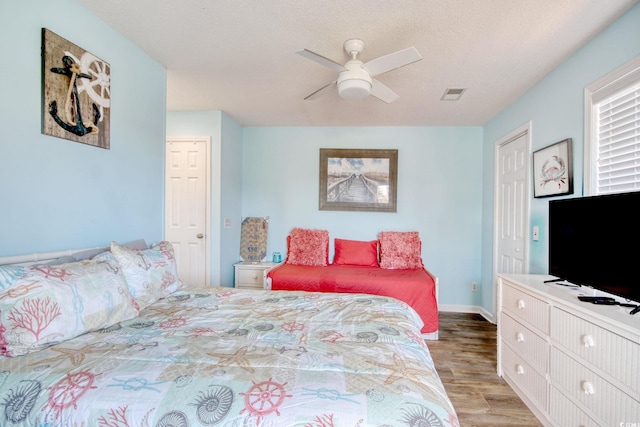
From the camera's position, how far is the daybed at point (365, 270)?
115 inches

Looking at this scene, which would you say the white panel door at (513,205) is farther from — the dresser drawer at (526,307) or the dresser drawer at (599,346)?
the dresser drawer at (599,346)

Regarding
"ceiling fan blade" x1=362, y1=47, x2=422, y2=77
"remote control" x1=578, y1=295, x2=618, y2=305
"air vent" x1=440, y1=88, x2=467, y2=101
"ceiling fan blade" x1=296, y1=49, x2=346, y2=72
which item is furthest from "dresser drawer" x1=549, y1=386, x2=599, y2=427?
"air vent" x1=440, y1=88, x2=467, y2=101

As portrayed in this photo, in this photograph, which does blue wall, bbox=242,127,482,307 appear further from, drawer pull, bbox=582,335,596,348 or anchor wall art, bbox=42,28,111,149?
drawer pull, bbox=582,335,596,348

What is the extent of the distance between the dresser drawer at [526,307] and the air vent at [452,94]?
185cm

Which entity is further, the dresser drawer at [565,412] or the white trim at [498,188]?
the white trim at [498,188]

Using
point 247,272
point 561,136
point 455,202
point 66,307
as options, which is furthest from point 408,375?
point 455,202

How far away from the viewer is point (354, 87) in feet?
6.13

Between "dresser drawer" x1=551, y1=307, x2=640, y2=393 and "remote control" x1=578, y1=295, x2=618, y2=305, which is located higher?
"remote control" x1=578, y1=295, x2=618, y2=305

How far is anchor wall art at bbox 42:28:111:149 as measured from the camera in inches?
59.4

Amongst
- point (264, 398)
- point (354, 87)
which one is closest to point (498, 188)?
point (354, 87)

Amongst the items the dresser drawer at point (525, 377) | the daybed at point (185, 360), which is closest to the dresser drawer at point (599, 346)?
the dresser drawer at point (525, 377)

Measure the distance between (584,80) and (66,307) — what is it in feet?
11.0

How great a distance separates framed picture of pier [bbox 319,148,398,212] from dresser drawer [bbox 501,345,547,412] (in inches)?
84.4

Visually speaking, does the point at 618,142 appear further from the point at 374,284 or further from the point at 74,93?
the point at 74,93
